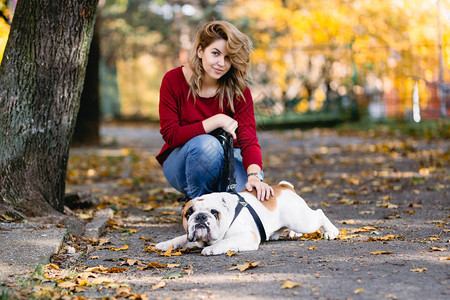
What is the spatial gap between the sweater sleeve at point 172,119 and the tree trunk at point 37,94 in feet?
3.17

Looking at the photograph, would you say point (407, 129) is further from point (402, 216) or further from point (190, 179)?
point (190, 179)

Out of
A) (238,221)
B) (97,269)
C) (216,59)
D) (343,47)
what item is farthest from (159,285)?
(343,47)

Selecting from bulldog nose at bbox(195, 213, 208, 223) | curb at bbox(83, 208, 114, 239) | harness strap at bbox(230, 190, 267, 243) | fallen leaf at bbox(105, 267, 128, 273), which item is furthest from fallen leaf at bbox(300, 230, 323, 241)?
curb at bbox(83, 208, 114, 239)

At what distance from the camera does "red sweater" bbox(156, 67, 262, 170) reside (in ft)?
15.5

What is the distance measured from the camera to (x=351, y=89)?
18.1 metres

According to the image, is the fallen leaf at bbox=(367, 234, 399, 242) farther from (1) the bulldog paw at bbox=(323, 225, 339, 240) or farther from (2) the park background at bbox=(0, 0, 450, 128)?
(2) the park background at bbox=(0, 0, 450, 128)

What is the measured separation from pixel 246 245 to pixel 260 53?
15543 mm

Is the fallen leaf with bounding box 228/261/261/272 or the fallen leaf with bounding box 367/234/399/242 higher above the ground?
the fallen leaf with bounding box 228/261/261/272

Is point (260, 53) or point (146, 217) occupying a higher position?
point (260, 53)

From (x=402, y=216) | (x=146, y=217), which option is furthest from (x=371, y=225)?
(x=146, y=217)

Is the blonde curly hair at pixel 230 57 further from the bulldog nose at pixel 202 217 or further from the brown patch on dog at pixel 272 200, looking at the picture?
the bulldog nose at pixel 202 217

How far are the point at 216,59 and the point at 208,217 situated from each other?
4.36 ft

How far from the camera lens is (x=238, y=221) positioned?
4078 mm

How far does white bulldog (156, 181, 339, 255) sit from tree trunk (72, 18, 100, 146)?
879cm
